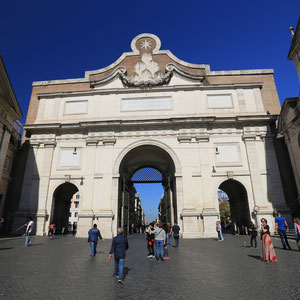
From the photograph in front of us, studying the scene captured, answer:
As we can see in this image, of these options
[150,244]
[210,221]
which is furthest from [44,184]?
[210,221]

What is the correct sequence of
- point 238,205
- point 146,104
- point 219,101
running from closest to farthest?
point 238,205 < point 219,101 < point 146,104

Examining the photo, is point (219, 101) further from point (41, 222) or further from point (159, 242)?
point (41, 222)

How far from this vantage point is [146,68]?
2155 cm

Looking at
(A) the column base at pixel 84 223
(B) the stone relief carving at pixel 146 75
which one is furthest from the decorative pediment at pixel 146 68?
(A) the column base at pixel 84 223

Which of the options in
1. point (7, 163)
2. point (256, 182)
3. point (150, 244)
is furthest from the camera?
point (7, 163)

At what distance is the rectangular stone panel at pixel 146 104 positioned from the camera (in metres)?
20.1

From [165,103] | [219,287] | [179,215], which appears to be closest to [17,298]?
[219,287]

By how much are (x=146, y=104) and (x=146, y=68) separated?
4.08 metres

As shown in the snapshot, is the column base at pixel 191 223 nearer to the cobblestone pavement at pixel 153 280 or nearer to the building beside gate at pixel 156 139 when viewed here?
the building beside gate at pixel 156 139

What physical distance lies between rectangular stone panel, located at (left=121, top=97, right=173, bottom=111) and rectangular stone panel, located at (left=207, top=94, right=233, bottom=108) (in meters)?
3.67

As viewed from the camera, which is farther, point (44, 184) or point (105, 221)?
point (44, 184)

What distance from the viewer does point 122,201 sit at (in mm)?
18734

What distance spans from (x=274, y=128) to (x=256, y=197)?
635 cm

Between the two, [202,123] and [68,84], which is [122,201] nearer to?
[202,123]
